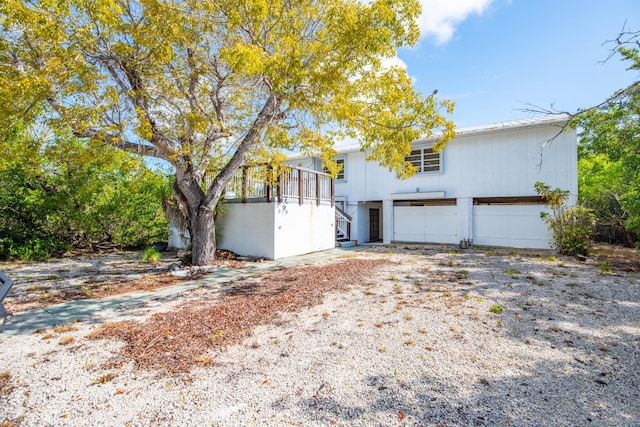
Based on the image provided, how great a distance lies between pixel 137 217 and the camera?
12227 millimetres

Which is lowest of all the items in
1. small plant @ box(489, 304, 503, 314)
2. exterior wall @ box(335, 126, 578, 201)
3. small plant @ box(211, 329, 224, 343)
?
small plant @ box(211, 329, 224, 343)

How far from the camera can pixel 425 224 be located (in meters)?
14.8

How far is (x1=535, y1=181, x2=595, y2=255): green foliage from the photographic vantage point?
1005cm

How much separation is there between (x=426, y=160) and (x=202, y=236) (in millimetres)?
10245

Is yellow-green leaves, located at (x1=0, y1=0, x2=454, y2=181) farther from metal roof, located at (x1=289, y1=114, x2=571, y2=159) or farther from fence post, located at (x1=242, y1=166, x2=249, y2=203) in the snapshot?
metal roof, located at (x1=289, y1=114, x2=571, y2=159)

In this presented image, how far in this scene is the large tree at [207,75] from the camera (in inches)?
226

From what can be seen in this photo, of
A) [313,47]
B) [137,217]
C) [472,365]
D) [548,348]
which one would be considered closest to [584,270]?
[548,348]

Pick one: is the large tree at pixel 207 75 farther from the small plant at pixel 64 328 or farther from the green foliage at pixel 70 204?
the small plant at pixel 64 328

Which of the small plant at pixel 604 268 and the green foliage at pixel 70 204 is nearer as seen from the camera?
the small plant at pixel 604 268

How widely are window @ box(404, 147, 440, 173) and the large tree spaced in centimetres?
611

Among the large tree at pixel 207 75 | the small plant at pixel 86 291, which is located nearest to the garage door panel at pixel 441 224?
the large tree at pixel 207 75

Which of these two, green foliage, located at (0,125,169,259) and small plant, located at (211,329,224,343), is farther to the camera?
green foliage, located at (0,125,169,259)

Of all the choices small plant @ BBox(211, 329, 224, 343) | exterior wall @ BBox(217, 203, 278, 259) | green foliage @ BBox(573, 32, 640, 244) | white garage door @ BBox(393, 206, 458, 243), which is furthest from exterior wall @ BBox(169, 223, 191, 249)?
green foliage @ BBox(573, 32, 640, 244)

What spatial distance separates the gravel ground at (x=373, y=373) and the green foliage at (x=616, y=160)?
187 inches
